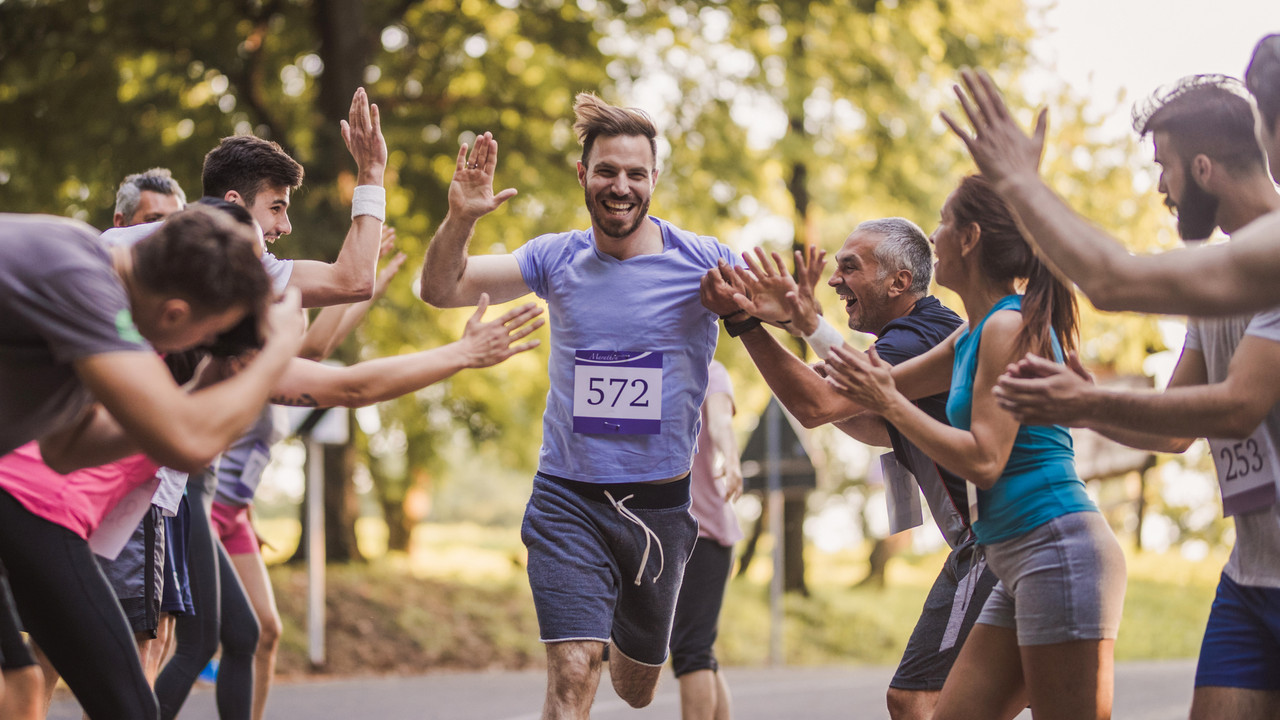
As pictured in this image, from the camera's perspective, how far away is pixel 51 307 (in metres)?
2.37

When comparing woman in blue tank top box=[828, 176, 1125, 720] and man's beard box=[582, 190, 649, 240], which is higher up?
man's beard box=[582, 190, 649, 240]

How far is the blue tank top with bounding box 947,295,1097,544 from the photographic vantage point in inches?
125

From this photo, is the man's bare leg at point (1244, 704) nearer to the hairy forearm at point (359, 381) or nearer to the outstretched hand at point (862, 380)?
the outstretched hand at point (862, 380)

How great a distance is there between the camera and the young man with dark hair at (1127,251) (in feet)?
7.64

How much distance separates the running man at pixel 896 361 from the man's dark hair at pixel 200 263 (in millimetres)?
1799

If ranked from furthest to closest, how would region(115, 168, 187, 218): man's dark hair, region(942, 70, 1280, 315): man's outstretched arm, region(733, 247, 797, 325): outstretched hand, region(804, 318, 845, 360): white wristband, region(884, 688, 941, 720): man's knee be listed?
region(115, 168, 187, 218): man's dark hair, region(884, 688, 941, 720): man's knee, region(733, 247, 797, 325): outstretched hand, region(804, 318, 845, 360): white wristband, region(942, 70, 1280, 315): man's outstretched arm

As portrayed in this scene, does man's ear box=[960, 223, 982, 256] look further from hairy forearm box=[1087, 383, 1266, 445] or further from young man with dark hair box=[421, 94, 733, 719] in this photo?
young man with dark hair box=[421, 94, 733, 719]

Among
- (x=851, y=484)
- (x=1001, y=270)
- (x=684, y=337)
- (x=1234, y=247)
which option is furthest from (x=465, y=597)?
(x=851, y=484)

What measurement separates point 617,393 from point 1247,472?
2.02 metres

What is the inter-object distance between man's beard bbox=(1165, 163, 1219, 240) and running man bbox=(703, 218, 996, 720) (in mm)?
1079

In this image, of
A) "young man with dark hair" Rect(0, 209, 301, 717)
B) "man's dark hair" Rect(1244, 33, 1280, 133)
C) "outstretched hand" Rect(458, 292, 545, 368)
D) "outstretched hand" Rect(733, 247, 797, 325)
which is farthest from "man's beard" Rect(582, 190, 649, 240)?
"man's dark hair" Rect(1244, 33, 1280, 133)

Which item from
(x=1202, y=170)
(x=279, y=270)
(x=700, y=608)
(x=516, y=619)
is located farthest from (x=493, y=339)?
(x=516, y=619)

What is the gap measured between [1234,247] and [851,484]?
26950mm

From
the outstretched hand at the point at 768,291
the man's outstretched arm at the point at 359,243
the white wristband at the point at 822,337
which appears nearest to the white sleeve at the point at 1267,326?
the white wristband at the point at 822,337
